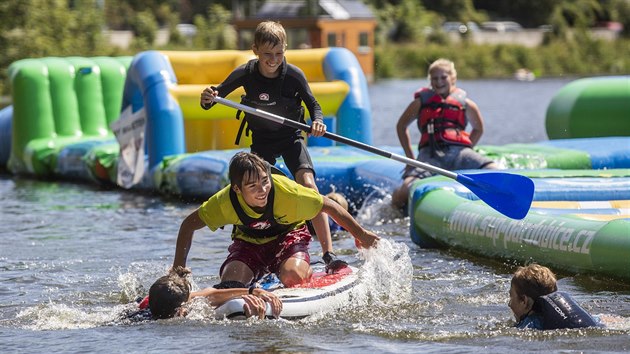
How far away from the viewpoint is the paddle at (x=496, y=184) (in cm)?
660

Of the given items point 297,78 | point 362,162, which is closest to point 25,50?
point 362,162

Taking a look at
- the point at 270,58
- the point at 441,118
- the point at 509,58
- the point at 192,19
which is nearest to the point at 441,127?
the point at 441,118

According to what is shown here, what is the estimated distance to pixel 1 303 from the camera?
6625 millimetres

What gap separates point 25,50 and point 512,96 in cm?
1238

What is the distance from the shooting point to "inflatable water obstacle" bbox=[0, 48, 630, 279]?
7363 millimetres

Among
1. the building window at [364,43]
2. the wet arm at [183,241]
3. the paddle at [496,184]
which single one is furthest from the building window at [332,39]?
the wet arm at [183,241]

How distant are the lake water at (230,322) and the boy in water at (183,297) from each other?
66 millimetres

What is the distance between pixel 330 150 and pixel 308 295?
17.5ft

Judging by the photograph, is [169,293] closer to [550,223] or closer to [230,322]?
[230,322]

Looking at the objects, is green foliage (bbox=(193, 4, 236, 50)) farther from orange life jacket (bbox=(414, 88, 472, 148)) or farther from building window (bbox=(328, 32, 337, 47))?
orange life jacket (bbox=(414, 88, 472, 148))

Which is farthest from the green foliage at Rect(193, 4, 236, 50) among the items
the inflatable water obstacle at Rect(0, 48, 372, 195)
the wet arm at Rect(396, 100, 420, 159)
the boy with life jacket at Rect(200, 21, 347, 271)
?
the boy with life jacket at Rect(200, 21, 347, 271)

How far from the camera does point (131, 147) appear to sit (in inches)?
451

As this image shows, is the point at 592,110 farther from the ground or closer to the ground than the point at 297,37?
farther from the ground

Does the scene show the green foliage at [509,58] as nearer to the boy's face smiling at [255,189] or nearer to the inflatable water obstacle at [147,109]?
the inflatable water obstacle at [147,109]
